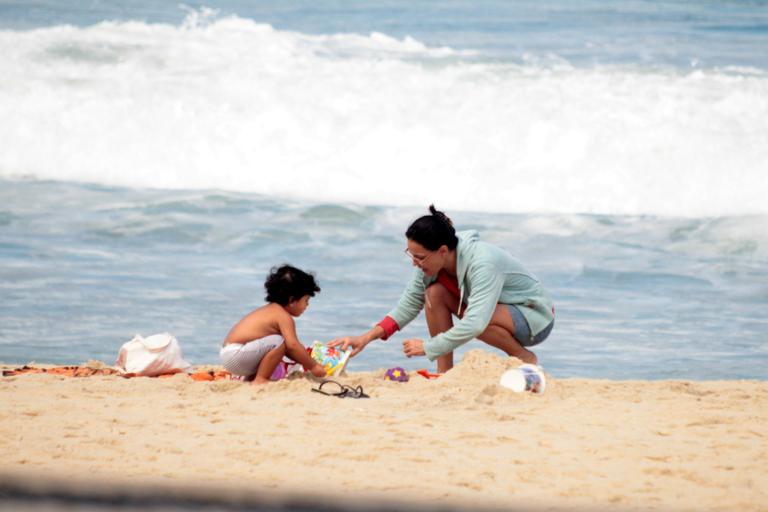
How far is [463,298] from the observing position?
6.26m

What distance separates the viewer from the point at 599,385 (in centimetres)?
654

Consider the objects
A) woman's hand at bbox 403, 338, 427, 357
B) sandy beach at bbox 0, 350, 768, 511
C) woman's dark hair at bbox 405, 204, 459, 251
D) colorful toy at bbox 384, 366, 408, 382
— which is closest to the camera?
sandy beach at bbox 0, 350, 768, 511

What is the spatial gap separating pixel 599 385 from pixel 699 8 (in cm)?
1927

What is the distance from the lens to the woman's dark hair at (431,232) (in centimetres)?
586

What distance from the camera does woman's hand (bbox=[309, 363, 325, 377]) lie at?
6.14m

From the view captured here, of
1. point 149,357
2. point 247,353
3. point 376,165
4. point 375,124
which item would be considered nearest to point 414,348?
point 247,353

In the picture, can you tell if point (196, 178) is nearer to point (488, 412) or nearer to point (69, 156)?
point (69, 156)

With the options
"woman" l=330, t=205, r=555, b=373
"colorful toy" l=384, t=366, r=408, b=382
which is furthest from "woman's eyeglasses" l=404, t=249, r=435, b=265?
"colorful toy" l=384, t=366, r=408, b=382

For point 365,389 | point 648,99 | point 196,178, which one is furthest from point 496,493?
point 648,99

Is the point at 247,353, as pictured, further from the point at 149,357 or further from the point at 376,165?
the point at 376,165

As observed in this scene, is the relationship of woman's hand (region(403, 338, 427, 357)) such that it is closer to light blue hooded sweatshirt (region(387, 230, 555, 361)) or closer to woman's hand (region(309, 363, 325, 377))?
light blue hooded sweatshirt (region(387, 230, 555, 361))

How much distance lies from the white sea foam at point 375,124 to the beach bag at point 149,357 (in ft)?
31.1

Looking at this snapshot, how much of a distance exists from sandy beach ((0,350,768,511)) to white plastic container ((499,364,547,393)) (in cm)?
6

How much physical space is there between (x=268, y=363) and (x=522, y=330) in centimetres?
138
